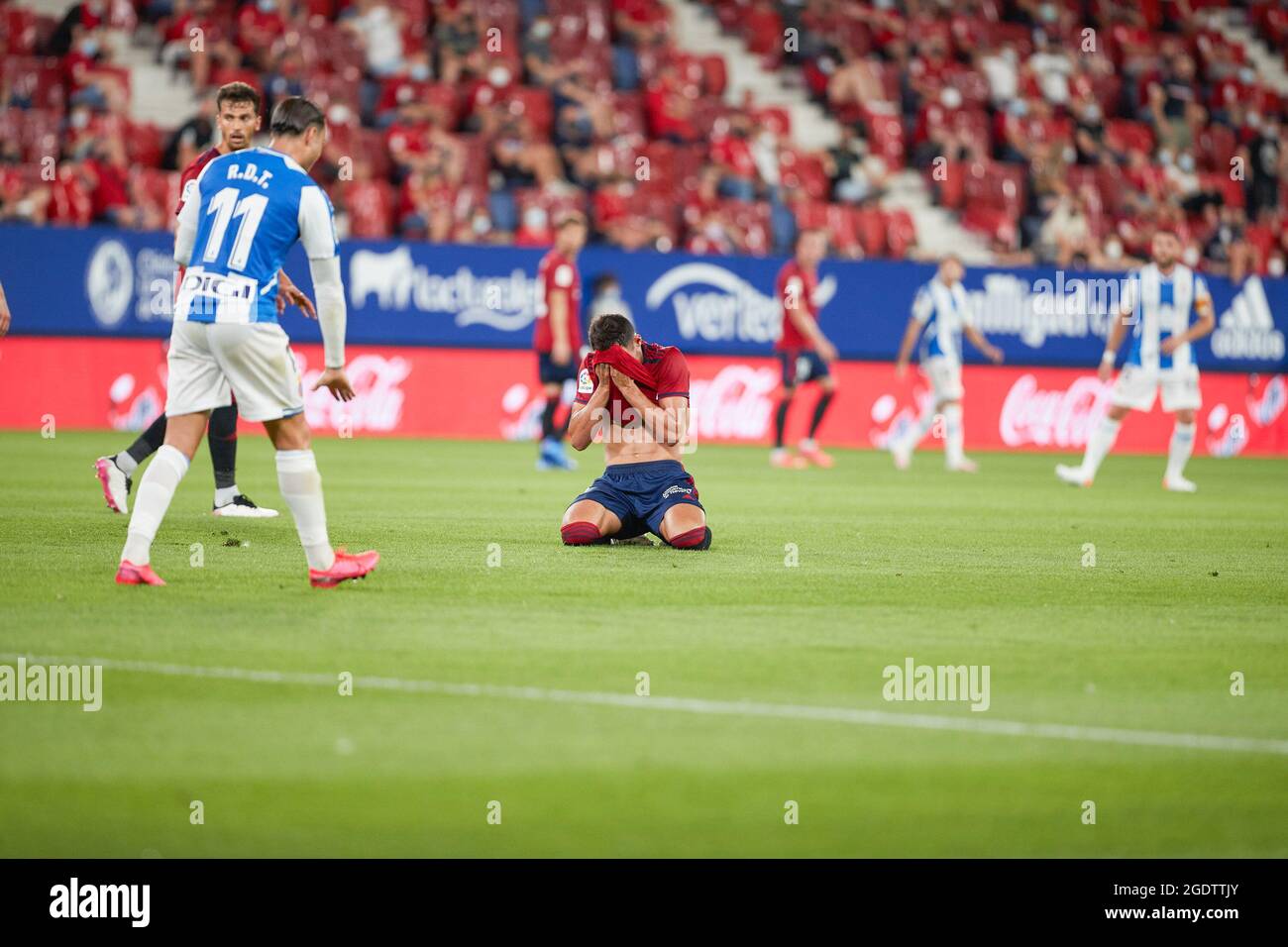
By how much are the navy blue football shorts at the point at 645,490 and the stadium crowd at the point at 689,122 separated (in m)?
12.9

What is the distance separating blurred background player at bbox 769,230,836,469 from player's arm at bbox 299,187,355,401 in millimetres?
12169

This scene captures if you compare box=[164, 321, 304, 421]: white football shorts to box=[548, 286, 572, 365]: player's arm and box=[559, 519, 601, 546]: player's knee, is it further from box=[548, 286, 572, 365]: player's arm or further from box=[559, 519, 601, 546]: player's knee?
box=[548, 286, 572, 365]: player's arm

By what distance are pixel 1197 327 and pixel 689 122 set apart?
10348mm

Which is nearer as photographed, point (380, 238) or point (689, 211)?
point (380, 238)

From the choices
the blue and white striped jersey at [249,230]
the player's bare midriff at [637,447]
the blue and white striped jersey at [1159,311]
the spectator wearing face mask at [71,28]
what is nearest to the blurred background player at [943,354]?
the blue and white striped jersey at [1159,311]

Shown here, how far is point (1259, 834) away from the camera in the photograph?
4.48m

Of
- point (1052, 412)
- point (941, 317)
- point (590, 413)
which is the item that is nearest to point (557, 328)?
point (941, 317)

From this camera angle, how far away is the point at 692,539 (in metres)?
10.2

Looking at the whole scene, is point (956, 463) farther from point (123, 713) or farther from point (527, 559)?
point (123, 713)

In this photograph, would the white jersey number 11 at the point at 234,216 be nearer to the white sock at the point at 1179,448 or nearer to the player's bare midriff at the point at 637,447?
the player's bare midriff at the point at 637,447

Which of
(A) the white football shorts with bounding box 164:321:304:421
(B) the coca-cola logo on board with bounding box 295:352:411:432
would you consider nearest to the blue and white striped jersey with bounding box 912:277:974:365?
(B) the coca-cola logo on board with bounding box 295:352:411:432

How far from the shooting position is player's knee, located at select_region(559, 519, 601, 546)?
1026 centimetres
